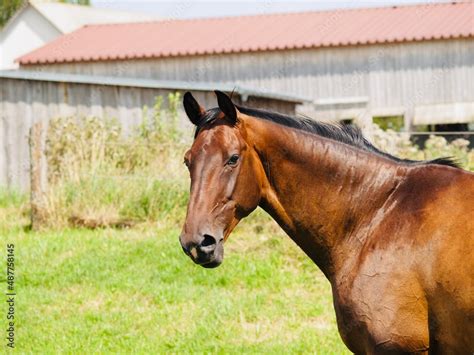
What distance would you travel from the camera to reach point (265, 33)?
28516mm

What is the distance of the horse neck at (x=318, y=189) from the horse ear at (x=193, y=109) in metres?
0.27

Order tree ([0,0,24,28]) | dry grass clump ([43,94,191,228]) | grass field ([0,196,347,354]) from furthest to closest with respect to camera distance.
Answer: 1. tree ([0,0,24,28])
2. dry grass clump ([43,94,191,228])
3. grass field ([0,196,347,354])

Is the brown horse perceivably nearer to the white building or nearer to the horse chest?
the horse chest

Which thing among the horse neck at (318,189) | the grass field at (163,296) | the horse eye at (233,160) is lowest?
the grass field at (163,296)

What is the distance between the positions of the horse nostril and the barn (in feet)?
70.0

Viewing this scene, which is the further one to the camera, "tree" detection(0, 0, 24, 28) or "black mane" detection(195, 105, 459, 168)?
"tree" detection(0, 0, 24, 28)

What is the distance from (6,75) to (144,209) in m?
5.96

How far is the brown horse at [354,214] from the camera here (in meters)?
4.17

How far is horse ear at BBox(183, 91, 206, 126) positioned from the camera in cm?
458

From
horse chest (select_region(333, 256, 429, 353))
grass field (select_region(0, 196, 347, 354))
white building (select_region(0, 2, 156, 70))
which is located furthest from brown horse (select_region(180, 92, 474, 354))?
white building (select_region(0, 2, 156, 70))

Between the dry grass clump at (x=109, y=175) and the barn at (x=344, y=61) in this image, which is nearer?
the dry grass clump at (x=109, y=175)

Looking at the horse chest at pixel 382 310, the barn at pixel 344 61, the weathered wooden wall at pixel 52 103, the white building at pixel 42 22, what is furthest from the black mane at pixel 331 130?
the white building at pixel 42 22

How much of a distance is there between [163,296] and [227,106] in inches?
178

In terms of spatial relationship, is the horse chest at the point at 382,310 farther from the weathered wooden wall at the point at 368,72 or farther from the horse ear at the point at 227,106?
the weathered wooden wall at the point at 368,72
